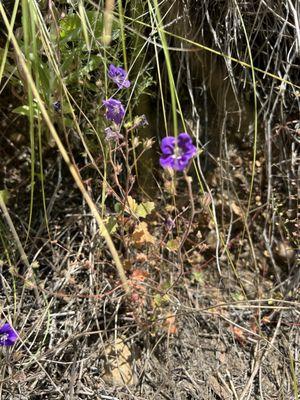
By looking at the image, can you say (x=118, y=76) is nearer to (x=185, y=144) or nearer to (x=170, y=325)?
(x=185, y=144)

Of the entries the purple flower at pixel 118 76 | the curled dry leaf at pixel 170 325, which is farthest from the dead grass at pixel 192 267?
the purple flower at pixel 118 76

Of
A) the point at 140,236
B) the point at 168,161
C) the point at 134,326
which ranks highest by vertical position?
the point at 168,161

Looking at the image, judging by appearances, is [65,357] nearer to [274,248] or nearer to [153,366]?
[153,366]

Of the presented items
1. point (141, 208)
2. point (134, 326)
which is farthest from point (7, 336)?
point (141, 208)

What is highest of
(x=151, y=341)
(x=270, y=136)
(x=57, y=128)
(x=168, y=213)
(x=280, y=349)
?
(x=57, y=128)

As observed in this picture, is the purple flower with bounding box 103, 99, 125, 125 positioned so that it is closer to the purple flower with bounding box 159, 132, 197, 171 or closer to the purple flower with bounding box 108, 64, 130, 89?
the purple flower with bounding box 108, 64, 130, 89

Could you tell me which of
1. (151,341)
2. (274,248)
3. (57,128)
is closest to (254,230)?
(274,248)
